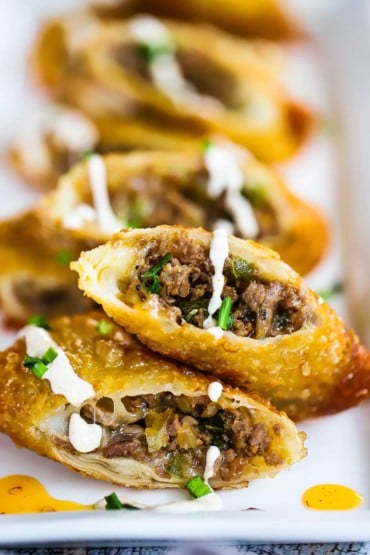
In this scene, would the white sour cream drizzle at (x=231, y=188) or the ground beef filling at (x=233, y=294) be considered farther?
the white sour cream drizzle at (x=231, y=188)

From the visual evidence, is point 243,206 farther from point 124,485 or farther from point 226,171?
point 124,485

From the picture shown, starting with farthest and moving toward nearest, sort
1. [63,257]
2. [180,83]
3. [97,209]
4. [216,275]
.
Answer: [180,83] → [97,209] → [63,257] → [216,275]

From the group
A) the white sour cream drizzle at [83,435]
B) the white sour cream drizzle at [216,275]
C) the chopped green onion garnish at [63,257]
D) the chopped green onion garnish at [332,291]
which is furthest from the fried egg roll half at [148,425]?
the chopped green onion garnish at [332,291]

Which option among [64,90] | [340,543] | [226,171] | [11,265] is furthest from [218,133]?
[340,543]

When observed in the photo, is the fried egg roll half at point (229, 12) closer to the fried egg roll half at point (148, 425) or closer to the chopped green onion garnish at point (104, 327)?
the chopped green onion garnish at point (104, 327)

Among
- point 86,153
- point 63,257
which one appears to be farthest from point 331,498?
point 86,153

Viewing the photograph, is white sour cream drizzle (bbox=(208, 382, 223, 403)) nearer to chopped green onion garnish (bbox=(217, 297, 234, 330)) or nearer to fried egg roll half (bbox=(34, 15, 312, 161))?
chopped green onion garnish (bbox=(217, 297, 234, 330))

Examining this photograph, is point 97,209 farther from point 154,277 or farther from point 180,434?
point 180,434
